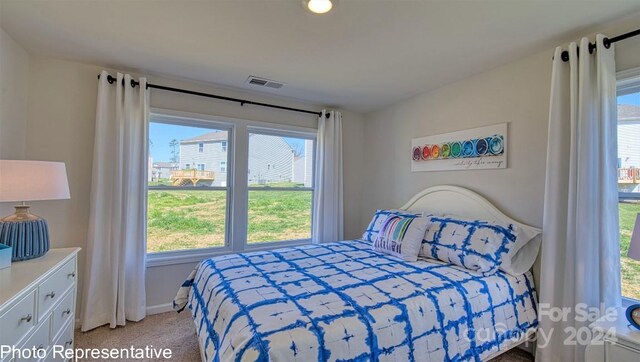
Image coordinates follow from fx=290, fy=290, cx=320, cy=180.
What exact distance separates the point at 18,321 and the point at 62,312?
0.59 metres

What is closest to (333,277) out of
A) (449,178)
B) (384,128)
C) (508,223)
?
(508,223)

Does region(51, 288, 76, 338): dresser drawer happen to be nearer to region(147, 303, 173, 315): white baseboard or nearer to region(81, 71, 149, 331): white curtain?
region(81, 71, 149, 331): white curtain

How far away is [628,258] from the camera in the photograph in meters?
1.86

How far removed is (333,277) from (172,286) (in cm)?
193

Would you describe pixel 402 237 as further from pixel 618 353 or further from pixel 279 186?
pixel 279 186

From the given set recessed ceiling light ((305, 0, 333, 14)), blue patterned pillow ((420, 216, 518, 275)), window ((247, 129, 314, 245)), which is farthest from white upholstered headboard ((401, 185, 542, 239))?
recessed ceiling light ((305, 0, 333, 14))

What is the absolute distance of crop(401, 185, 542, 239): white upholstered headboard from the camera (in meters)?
2.44

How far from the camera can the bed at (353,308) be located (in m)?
1.29

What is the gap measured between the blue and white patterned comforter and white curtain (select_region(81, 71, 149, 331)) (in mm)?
785

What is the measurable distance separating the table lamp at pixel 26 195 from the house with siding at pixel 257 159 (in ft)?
4.44

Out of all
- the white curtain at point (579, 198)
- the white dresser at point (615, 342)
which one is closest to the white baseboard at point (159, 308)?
the white curtain at point (579, 198)

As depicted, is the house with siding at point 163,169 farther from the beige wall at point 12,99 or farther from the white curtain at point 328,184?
the white curtain at point 328,184

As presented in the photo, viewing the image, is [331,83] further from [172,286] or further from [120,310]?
[120,310]

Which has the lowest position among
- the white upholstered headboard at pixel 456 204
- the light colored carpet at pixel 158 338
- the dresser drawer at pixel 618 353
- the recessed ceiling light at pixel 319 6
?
the light colored carpet at pixel 158 338
